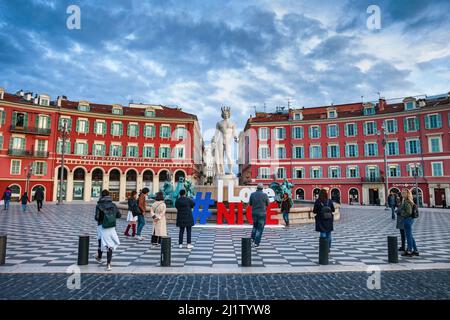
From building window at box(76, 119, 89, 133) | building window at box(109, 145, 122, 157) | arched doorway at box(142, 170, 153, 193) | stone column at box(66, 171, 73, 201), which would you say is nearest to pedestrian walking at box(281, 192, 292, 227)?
arched doorway at box(142, 170, 153, 193)

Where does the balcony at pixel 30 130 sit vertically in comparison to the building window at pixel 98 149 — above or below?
above

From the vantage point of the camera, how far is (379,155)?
138 feet

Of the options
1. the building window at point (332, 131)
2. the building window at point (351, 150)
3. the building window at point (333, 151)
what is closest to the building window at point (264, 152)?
the building window at point (333, 151)

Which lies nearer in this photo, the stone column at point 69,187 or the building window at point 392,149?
the stone column at point 69,187

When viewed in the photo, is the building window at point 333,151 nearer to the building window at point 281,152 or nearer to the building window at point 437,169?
the building window at point 281,152

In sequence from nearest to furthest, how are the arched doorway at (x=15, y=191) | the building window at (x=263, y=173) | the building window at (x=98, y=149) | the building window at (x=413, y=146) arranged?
the arched doorway at (x=15, y=191), the building window at (x=413, y=146), the building window at (x=98, y=149), the building window at (x=263, y=173)

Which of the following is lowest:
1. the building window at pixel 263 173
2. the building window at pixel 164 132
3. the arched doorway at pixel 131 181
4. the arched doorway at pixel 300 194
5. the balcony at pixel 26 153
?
the arched doorway at pixel 300 194

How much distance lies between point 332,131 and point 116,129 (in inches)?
1280

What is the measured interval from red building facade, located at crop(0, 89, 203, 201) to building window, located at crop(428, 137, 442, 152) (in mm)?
33035

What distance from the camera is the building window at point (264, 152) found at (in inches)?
1849

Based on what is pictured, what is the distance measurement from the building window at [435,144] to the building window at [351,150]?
8998mm
